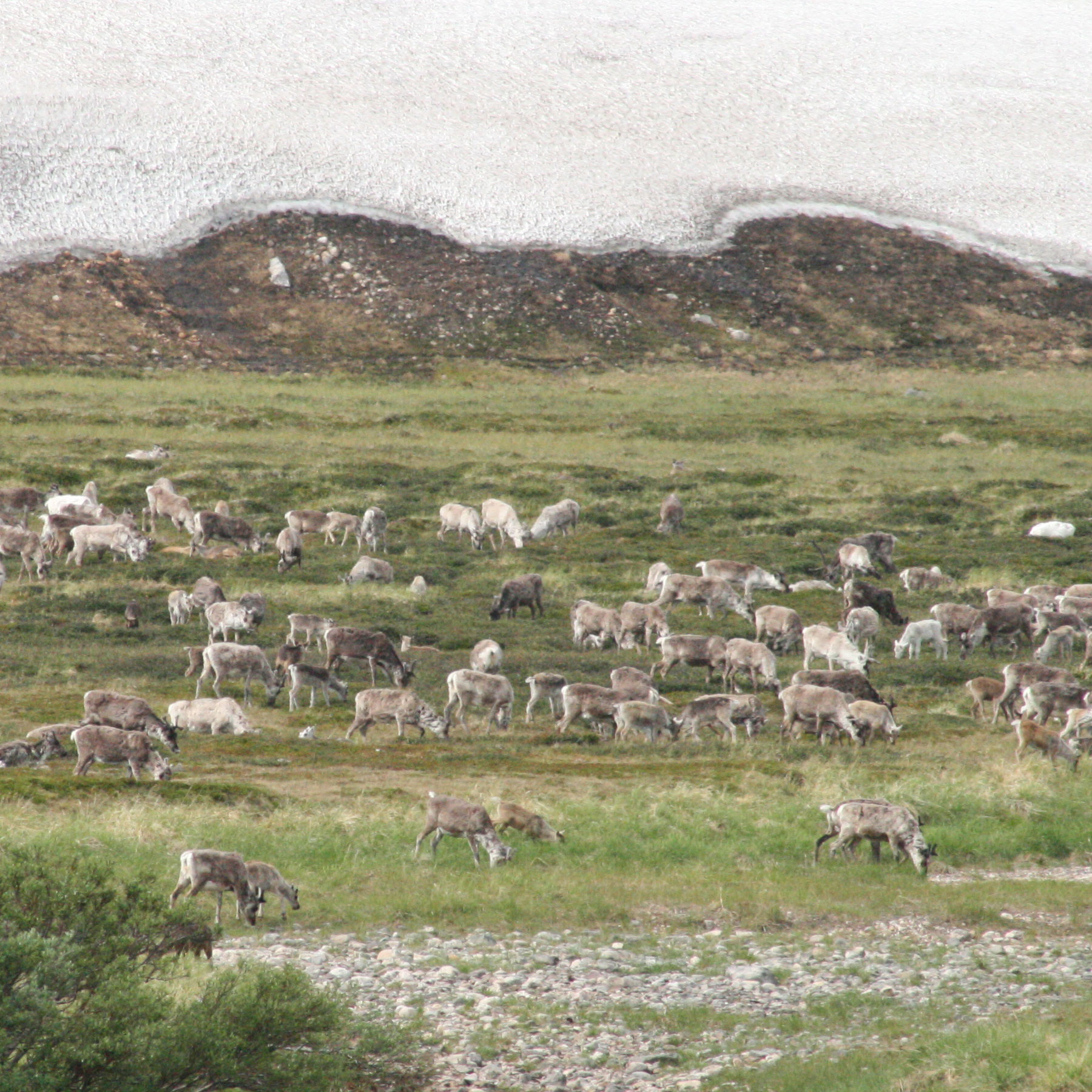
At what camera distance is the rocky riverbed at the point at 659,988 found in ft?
40.3

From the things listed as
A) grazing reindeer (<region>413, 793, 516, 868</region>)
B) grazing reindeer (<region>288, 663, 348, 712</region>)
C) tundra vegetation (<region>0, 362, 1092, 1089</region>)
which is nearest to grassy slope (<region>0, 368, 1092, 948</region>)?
tundra vegetation (<region>0, 362, 1092, 1089</region>)

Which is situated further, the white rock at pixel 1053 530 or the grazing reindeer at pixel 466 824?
→ the white rock at pixel 1053 530

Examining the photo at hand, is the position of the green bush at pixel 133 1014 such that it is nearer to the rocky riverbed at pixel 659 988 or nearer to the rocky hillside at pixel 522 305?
the rocky riverbed at pixel 659 988

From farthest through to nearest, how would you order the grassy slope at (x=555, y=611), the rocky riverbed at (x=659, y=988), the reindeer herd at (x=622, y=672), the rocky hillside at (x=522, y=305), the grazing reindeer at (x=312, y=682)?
1. the rocky hillside at (x=522, y=305)
2. the grazing reindeer at (x=312, y=682)
3. the reindeer herd at (x=622, y=672)
4. the grassy slope at (x=555, y=611)
5. the rocky riverbed at (x=659, y=988)

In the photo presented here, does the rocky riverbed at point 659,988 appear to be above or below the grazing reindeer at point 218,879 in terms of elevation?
below

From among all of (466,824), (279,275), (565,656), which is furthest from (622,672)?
(279,275)

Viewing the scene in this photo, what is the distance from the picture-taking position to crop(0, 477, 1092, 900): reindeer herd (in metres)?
21.3

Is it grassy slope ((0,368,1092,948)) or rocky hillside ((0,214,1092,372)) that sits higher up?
rocky hillside ((0,214,1092,372))

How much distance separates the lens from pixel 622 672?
88.8 feet

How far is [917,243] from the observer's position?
11175 cm

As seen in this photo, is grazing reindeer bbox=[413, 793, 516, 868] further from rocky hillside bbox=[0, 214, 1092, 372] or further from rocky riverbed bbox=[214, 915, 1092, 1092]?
rocky hillside bbox=[0, 214, 1092, 372]

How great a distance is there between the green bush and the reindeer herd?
395 centimetres

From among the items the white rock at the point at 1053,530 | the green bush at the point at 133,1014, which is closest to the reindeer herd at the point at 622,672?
the green bush at the point at 133,1014

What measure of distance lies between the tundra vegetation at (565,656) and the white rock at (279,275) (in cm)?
2242
